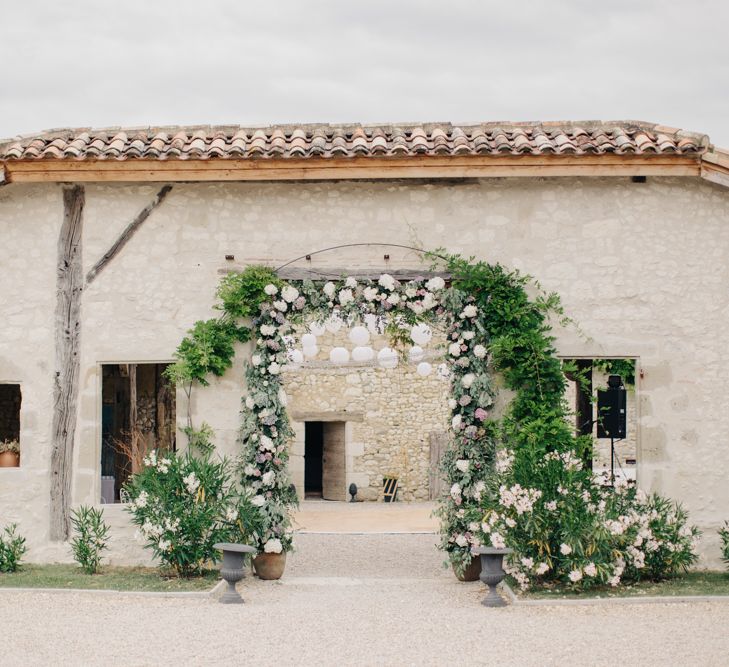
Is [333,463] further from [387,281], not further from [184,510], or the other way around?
[184,510]

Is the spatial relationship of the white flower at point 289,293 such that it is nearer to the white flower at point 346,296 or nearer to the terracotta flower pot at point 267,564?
the white flower at point 346,296

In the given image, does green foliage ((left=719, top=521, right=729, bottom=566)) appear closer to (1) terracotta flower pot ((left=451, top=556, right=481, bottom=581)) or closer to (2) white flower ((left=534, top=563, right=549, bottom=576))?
(2) white flower ((left=534, top=563, right=549, bottom=576))

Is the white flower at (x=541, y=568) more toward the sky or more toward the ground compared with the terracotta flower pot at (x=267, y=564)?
more toward the sky

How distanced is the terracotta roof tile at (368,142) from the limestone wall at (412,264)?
1.59 feet

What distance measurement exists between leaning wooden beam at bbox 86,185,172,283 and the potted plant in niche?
2.11m

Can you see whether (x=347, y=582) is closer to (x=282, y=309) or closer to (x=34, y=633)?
(x=282, y=309)

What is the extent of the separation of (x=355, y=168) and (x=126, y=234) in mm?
2534

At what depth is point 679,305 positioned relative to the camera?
1036cm

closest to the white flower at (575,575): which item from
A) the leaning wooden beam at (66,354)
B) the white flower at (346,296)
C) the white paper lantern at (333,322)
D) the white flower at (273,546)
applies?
the white flower at (273,546)

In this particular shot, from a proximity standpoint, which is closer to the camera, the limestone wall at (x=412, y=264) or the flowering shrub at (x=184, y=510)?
the flowering shrub at (x=184, y=510)

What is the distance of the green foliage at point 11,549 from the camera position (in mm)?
10047

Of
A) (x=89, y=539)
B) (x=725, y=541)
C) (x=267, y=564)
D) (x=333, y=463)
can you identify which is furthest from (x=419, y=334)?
(x=333, y=463)

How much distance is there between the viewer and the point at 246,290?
10.2 m

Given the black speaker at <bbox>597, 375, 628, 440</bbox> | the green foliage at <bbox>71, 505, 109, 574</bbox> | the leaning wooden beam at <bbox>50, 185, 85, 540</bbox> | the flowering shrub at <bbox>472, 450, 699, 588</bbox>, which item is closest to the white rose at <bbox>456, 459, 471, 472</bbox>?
the flowering shrub at <bbox>472, 450, 699, 588</bbox>
